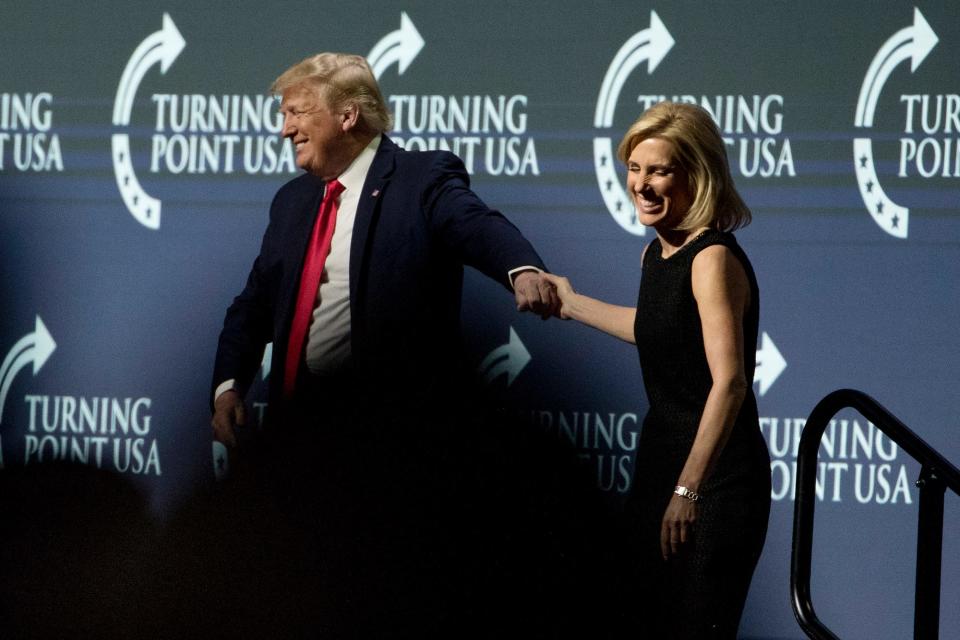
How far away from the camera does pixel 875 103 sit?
12.5ft

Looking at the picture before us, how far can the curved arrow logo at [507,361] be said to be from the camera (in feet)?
13.0

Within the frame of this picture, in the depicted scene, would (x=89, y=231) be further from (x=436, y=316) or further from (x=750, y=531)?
(x=750, y=531)

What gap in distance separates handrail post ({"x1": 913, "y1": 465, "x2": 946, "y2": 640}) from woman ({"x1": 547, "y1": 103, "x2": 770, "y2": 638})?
0.37 meters

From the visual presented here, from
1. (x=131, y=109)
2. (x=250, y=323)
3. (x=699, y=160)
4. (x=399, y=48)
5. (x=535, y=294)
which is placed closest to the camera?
(x=699, y=160)

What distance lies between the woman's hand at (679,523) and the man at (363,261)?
0.98 metres

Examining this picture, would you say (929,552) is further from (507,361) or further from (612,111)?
(612,111)

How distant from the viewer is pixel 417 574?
142 inches

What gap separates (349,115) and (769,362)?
4.80 feet

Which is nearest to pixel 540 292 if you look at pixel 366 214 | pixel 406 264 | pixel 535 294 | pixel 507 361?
pixel 535 294

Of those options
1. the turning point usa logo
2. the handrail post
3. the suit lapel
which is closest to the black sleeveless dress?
the handrail post

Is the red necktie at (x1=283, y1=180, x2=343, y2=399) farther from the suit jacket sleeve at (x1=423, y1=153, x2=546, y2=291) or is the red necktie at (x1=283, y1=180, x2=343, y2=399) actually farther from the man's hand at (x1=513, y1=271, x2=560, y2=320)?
the man's hand at (x1=513, y1=271, x2=560, y2=320)

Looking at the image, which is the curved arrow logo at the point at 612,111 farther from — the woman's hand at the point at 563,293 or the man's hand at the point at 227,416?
the man's hand at the point at 227,416

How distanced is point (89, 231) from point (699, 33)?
2062mm

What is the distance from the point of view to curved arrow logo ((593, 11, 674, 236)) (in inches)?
153
